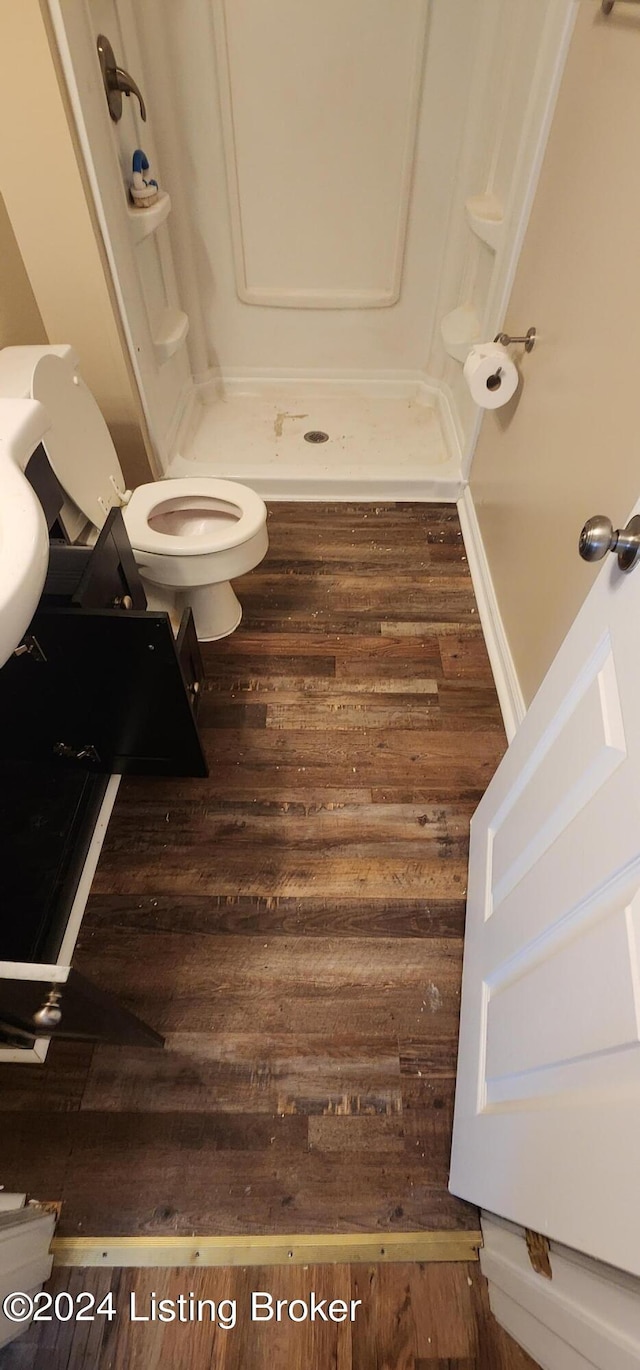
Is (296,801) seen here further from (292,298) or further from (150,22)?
(150,22)

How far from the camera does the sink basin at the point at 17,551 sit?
2.39ft

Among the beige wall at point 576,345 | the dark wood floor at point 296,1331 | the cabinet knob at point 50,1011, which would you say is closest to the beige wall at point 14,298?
the beige wall at point 576,345

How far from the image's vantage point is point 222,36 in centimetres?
182

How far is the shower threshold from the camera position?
218cm

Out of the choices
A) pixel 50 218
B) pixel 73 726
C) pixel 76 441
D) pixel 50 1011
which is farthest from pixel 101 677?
pixel 50 218

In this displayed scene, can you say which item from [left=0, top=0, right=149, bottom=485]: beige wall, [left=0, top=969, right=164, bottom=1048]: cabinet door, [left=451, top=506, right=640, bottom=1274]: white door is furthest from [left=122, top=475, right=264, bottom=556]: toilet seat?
[left=0, top=969, right=164, bottom=1048]: cabinet door

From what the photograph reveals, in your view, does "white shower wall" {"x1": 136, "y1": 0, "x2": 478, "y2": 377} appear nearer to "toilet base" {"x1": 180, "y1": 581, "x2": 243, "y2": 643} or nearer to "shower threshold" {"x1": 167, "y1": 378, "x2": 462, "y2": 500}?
"shower threshold" {"x1": 167, "y1": 378, "x2": 462, "y2": 500}

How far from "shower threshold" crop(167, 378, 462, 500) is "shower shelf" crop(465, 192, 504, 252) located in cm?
63

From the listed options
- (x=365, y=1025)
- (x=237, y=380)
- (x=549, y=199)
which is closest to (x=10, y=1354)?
(x=365, y=1025)

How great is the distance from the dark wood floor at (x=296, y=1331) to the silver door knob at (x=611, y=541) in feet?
3.50

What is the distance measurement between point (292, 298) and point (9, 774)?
6.44ft

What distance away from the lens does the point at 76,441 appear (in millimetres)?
1362

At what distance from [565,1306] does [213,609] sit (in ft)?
4.79

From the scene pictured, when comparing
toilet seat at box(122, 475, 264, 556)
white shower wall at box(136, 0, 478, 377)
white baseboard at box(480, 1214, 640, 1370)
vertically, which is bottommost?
white baseboard at box(480, 1214, 640, 1370)
